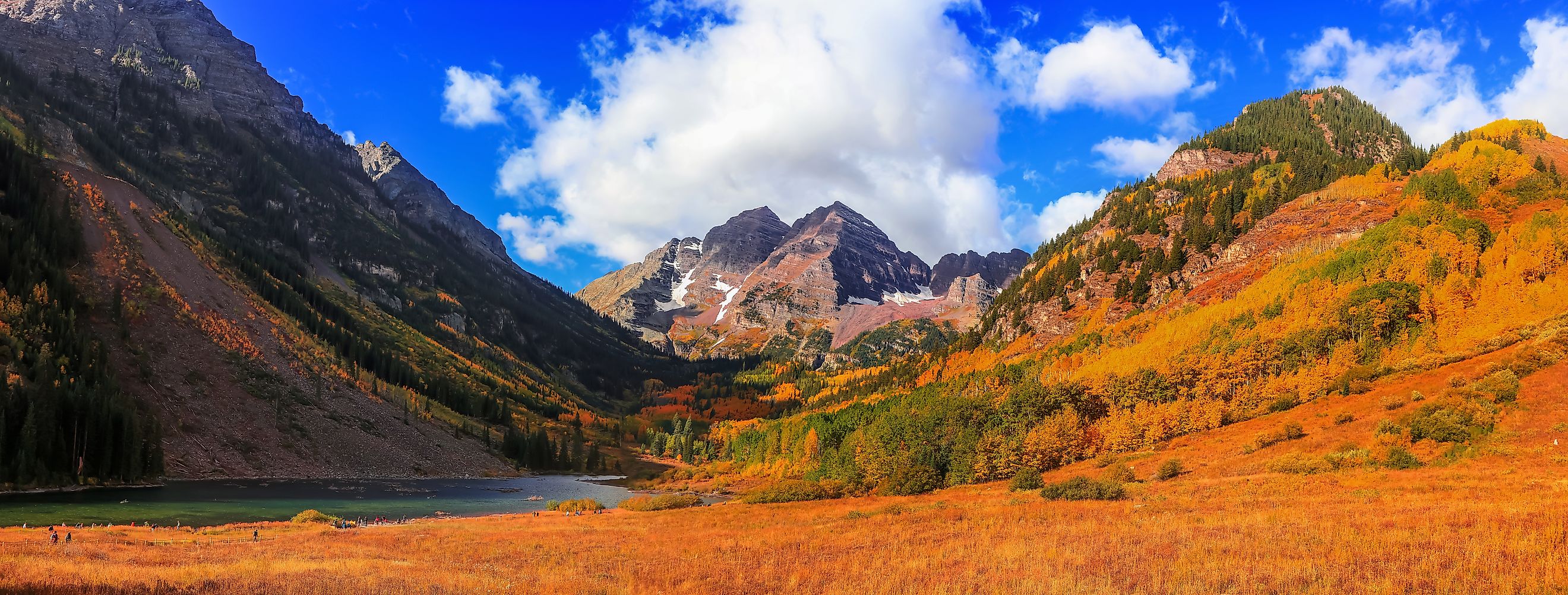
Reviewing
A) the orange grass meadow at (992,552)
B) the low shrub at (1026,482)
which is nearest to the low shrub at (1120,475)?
the low shrub at (1026,482)

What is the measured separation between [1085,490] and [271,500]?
8775 centimetres

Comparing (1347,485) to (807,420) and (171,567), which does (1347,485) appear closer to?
(171,567)

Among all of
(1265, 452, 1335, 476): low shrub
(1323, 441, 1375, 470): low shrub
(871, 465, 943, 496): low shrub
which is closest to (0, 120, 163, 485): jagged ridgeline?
(871, 465, 943, 496): low shrub

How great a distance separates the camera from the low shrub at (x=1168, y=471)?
182ft

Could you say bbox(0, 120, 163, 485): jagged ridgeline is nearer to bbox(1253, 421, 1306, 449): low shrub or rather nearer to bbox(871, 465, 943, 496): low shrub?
bbox(871, 465, 943, 496): low shrub

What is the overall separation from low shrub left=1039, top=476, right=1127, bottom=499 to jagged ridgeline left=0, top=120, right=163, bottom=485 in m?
105

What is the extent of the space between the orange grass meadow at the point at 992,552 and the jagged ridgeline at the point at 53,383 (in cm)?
5068

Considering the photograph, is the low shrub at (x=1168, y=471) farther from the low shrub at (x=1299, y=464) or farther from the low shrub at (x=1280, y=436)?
the low shrub at (x=1280, y=436)

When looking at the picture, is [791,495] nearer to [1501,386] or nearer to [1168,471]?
[1168,471]

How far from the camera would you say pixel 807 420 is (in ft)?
560

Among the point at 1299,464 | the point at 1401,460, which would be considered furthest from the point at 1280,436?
the point at 1401,460

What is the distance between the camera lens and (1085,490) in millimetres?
45031

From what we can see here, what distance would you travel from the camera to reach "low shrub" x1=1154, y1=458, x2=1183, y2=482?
5559 cm

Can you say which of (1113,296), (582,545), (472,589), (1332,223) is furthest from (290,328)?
(1332,223)
